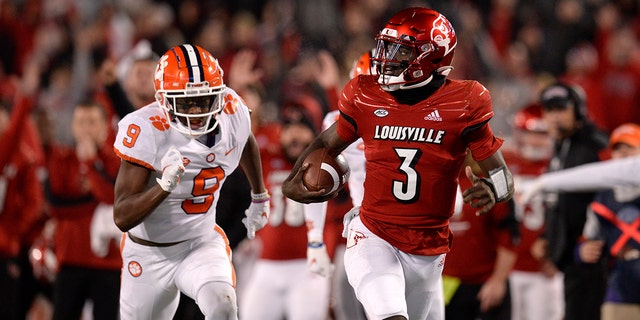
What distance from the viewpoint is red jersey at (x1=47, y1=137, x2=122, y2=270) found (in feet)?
21.2

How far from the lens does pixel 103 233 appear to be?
6.39 meters

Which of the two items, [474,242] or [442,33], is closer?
[442,33]

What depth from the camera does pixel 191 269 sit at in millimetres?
4984

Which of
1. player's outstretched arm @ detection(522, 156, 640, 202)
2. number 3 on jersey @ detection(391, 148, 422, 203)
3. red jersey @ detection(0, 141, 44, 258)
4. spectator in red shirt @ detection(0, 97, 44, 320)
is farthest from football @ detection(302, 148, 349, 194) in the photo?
red jersey @ detection(0, 141, 44, 258)

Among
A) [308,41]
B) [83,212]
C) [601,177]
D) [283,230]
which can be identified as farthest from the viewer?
[308,41]

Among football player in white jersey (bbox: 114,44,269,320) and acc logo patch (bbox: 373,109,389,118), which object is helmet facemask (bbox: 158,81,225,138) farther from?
acc logo patch (bbox: 373,109,389,118)

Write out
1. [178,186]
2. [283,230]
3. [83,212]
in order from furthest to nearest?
[283,230]
[83,212]
[178,186]

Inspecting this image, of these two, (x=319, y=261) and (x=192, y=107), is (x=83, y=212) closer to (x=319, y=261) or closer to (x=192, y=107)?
(x=319, y=261)

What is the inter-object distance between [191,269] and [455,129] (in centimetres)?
145

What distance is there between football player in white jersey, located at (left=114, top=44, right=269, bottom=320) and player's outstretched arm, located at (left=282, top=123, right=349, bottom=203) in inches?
18.4

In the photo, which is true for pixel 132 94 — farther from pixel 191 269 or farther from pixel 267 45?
pixel 267 45

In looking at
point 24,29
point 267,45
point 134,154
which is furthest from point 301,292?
point 24,29

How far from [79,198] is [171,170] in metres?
2.28

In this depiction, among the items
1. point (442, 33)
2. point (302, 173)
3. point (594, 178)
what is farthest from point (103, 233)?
point (594, 178)
